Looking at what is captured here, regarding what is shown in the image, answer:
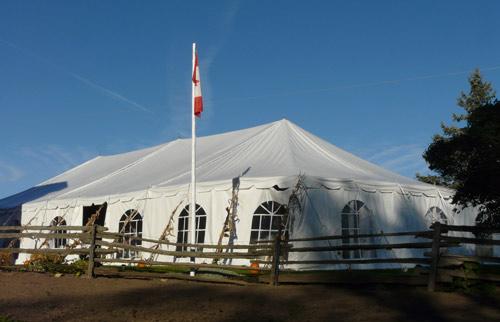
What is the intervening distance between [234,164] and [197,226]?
2454 millimetres

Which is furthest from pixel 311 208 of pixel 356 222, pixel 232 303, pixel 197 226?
pixel 232 303

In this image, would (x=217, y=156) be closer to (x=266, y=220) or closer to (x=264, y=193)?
(x=264, y=193)

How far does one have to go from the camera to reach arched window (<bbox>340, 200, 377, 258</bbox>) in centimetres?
1698

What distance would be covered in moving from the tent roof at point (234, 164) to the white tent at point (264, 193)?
0.15 feet

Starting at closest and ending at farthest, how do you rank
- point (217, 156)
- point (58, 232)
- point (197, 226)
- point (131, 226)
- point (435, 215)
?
1. point (197, 226)
2. point (435, 215)
3. point (131, 226)
4. point (217, 156)
5. point (58, 232)

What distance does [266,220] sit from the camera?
1678 cm

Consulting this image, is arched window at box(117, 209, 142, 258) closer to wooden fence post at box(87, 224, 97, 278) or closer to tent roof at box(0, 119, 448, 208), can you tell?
tent roof at box(0, 119, 448, 208)

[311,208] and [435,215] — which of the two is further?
[435,215]

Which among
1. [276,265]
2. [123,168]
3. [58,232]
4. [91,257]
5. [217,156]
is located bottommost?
[276,265]

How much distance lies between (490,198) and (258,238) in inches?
269

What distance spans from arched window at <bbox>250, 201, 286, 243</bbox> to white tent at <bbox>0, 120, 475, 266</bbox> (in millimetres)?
28

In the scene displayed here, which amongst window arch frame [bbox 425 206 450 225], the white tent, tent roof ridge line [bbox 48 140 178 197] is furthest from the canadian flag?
tent roof ridge line [bbox 48 140 178 197]

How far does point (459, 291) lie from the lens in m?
10.7

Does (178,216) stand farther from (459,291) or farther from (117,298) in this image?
(459,291)
